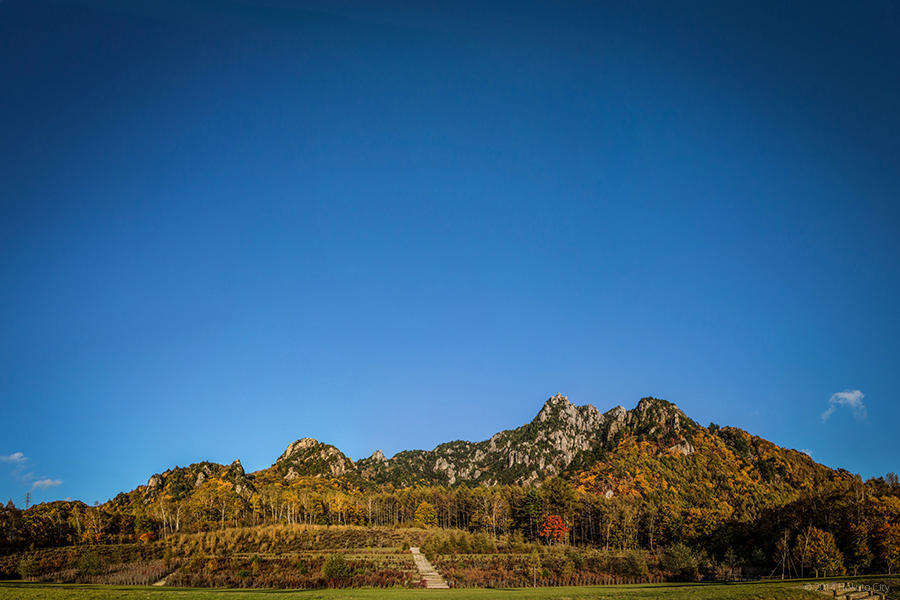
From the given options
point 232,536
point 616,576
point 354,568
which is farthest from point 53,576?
point 616,576

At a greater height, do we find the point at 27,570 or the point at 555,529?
the point at 27,570

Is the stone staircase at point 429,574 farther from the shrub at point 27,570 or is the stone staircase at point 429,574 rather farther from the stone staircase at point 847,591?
the shrub at point 27,570

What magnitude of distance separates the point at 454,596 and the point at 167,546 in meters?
59.1

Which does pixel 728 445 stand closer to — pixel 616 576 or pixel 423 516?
pixel 423 516

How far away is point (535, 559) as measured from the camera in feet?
146

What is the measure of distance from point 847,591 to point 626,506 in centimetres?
6399

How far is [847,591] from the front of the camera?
1196 inches

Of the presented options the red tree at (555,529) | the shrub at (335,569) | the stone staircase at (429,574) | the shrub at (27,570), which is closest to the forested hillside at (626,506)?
the red tree at (555,529)

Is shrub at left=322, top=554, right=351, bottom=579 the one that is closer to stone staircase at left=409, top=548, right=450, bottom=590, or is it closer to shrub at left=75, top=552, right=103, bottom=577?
stone staircase at left=409, top=548, right=450, bottom=590

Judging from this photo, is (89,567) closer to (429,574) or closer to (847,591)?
(429,574)

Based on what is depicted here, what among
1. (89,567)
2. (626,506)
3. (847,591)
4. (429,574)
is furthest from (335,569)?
(626,506)

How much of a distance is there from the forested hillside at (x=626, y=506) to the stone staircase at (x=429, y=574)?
3312 centimetres

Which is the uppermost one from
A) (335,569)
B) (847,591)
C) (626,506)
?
(847,591)

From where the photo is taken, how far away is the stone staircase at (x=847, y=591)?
97.0 ft
